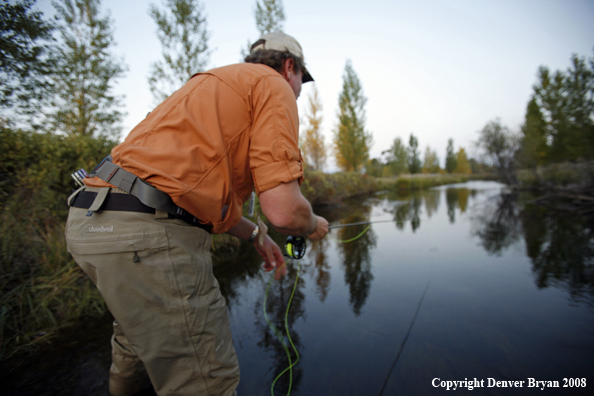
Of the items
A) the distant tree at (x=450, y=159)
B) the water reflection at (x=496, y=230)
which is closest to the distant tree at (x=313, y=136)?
the water reflection at (x=496, y=230)

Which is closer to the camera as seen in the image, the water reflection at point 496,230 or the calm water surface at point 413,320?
the calm water surface at point 413,320

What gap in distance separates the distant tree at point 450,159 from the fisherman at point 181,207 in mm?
63708

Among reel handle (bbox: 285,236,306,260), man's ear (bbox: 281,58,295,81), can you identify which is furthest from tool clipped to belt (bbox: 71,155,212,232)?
reel handle (bbox: 285,236,306,260)

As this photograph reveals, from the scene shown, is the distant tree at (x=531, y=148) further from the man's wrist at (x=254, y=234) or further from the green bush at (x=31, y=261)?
the green bush at (x=31, y=261)

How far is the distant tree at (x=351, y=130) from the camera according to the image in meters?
25.2

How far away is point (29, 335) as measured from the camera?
242 centimetres

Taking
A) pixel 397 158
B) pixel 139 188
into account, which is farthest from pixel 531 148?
pixel 139 188

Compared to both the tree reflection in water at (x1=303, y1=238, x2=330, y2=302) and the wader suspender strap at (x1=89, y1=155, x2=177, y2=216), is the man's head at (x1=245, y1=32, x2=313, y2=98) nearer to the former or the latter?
the wader suspender strap at (x1=89, y1=155, x2=177, y2=216)

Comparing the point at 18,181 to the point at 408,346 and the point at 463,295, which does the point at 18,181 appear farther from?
the point at 463,295

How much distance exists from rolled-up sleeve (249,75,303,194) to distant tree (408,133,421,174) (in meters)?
50.3

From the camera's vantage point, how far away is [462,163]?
58062 mm

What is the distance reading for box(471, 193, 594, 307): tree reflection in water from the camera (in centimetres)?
365

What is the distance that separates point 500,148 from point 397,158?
18.7 meters

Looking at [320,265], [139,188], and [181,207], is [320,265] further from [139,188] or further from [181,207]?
[139,188]
